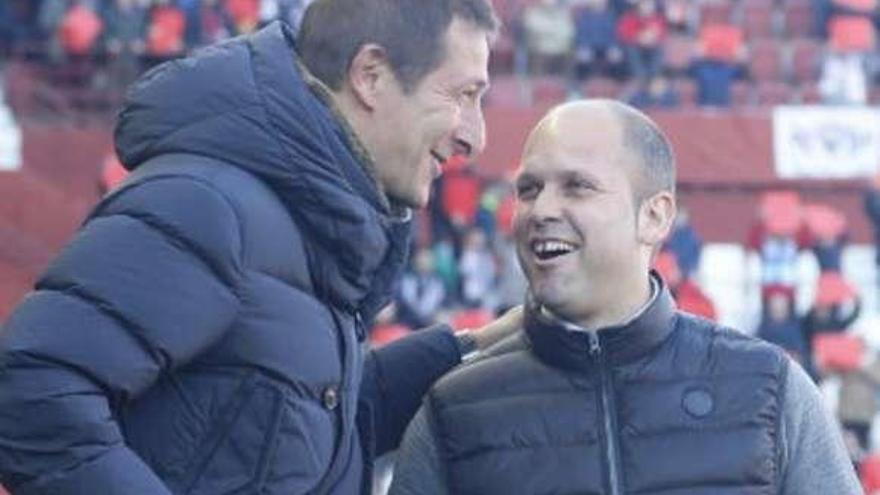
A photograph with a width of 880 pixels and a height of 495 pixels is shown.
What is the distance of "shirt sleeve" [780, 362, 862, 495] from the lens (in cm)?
317

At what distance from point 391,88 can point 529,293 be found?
1.58 ft

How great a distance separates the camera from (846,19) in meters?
18.0

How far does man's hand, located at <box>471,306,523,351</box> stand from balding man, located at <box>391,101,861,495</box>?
0.47 ft

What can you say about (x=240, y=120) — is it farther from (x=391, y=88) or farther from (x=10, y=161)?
(x=10, y=161)

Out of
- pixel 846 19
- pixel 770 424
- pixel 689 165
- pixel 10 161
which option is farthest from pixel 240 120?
pixel 846 19

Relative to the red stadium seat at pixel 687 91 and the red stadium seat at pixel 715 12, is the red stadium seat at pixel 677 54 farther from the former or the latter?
the red stadium seat at pixel 715 12

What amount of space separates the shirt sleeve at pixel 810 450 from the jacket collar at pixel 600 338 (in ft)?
0.66

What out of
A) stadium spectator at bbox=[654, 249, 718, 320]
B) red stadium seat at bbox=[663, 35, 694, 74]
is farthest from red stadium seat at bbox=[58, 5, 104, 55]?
stadium spectator at bbox=[654, 249, 718, 320]

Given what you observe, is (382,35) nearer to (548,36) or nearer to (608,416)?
(608,416)

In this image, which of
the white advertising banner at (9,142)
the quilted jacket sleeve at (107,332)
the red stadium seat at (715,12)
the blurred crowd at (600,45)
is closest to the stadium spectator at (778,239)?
the blurred crowd at (600,45)

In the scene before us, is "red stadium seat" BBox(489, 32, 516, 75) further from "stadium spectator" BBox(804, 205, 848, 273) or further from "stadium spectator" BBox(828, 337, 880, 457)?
"stadium spectator" BBox(828, 337, 880, 457)

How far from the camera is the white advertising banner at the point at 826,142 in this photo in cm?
1722

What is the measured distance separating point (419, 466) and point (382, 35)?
2.18 ft

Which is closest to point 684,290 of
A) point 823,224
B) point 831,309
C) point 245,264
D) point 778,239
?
point 831,309
